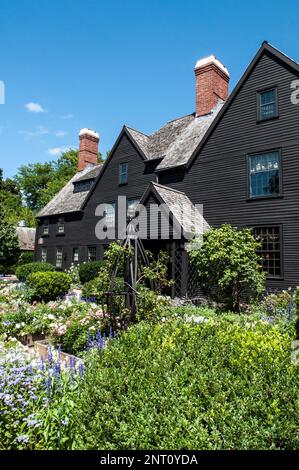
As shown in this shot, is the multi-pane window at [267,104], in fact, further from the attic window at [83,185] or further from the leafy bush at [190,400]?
the attic window at [83,185]

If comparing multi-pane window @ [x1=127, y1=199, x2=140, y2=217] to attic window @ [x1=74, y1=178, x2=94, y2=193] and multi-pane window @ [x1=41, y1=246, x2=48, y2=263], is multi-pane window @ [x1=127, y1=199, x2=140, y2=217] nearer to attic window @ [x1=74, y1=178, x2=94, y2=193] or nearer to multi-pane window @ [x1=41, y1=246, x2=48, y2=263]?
attic window @ [x1=74, y1=178, x2=94, y2=193]

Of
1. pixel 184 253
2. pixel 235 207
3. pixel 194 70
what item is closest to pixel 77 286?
pixel 184 253

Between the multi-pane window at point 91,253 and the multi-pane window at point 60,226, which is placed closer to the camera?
the multi-pane window at point 91,253

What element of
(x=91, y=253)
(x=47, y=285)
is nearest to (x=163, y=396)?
(x=47, y=285)

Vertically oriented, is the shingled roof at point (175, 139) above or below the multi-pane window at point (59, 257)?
above

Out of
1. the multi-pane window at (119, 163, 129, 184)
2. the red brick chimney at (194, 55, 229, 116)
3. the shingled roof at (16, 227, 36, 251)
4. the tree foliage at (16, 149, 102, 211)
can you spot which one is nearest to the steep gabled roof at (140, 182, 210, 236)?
the multi-pane window at (119, 163, 129, 184)

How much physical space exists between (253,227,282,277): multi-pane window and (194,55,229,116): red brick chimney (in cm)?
975

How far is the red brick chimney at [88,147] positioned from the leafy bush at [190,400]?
99.8ft

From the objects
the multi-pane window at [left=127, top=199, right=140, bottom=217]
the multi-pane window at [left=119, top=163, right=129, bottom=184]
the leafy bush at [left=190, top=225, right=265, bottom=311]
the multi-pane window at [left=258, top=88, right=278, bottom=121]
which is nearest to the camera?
the leafy bush at [left=190, top=225, right=265, bottom=311]

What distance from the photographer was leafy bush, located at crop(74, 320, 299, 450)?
2.85 meters

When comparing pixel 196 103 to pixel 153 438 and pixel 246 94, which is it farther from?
pixel 153 438

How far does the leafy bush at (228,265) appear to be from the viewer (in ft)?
39.7

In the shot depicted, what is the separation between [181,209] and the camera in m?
16.6

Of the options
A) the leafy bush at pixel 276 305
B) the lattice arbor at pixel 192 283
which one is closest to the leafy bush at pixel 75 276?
the lattice arbor at pixel 192 283
